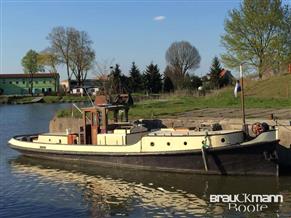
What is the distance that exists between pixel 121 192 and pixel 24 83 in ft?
408

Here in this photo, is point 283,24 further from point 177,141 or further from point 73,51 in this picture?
point 73,51

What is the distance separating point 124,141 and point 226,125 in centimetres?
482

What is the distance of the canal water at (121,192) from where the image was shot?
16203 millimetres

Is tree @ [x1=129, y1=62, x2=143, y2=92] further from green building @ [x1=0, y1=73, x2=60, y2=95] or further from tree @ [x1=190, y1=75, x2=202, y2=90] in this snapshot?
green building @ [x1=0, y1=73, x2=60, y2=95]

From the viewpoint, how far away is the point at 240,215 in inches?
611

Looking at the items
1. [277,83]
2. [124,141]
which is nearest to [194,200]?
[124,141]

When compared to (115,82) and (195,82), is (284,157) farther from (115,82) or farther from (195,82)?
(195,82)

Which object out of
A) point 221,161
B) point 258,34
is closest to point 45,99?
point 258,34

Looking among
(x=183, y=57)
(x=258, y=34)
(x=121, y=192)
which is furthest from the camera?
(x=183, y=57)

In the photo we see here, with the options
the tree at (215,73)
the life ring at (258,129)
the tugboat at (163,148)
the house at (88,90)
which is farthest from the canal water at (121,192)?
the tree at (215,73)

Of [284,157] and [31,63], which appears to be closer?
[284,157]

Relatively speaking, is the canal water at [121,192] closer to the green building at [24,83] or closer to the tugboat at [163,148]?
the tugboat at [163,148]

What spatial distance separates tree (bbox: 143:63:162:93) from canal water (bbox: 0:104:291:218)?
216ft

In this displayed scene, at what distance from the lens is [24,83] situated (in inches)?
5463
